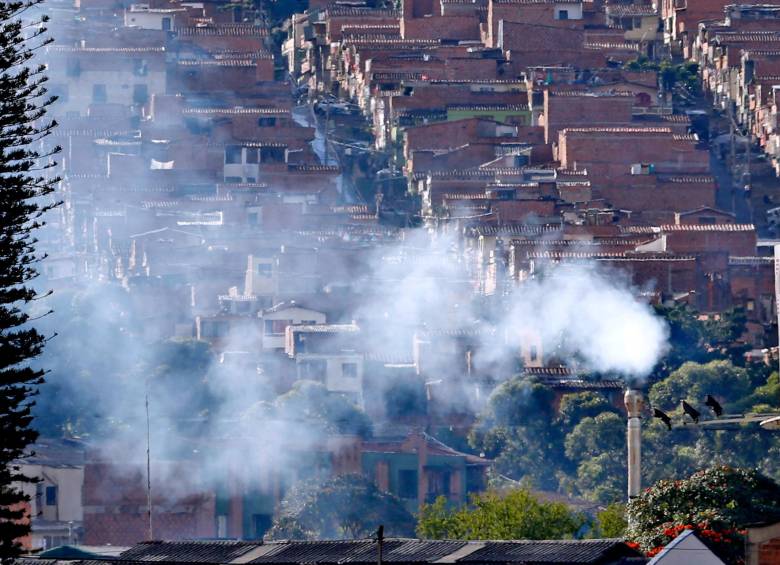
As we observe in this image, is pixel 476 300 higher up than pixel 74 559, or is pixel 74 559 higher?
pixel 74 559

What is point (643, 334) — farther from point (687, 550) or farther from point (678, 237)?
point (687, 550)

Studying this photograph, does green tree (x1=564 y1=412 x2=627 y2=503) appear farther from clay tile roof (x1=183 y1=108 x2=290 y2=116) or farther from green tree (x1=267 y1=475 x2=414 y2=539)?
clay tile roof (x1=183 y1=108 x2=290 y2=116)

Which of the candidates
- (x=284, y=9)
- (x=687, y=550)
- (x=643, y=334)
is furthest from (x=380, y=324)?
(x=687, y=550)

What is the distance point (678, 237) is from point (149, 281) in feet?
37.6

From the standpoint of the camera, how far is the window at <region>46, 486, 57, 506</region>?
2228 inches

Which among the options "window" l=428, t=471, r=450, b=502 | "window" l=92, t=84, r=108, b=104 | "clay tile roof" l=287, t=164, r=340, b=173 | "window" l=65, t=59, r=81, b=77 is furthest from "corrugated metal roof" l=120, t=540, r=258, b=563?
"window" l=92, t=84, r=108, b=104

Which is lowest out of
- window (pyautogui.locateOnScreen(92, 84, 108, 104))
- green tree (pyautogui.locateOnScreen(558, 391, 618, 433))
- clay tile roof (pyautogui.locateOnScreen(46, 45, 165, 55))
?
green tree (pyautogui.locateOnScreen(558, 391, 618, 433))

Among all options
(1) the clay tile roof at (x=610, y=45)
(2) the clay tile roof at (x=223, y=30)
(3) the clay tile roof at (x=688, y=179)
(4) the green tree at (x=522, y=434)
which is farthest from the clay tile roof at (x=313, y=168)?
(4) the green tree at (x=522, y=434)

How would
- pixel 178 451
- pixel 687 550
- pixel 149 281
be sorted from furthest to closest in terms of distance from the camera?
1. pixel 149 281
2. pixel 178 451
3. pixel 687 550

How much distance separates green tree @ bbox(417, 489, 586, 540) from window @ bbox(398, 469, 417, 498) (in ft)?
38.9

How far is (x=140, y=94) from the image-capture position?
89625 millimetres

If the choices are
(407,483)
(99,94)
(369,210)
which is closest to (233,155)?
(369,210)

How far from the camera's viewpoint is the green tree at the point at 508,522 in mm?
44062

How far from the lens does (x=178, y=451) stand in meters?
60.4
